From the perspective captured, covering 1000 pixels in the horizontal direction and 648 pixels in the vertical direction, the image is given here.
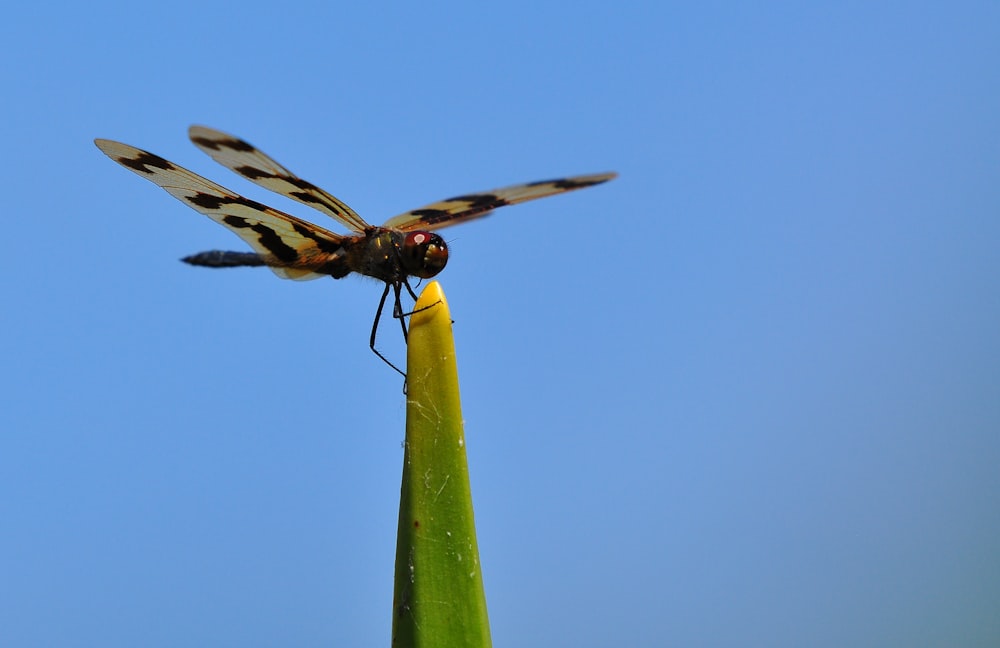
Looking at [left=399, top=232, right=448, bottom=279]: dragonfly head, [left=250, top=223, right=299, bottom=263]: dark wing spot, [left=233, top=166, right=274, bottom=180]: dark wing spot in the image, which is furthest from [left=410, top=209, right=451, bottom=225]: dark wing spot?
[left=233, top=166, right=274, bottom=180]: dark wing spot

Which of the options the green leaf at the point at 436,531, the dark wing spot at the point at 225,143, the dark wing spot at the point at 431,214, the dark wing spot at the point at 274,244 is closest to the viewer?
the green leaf at the point at 436,531

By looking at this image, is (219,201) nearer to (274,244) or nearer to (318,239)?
(274,244)

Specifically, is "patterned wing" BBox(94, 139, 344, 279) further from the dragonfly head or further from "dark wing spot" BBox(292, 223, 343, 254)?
the dragonfly head

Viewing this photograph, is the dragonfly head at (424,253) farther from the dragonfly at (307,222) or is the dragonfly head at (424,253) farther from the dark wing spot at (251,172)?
the dark wing spot at (251,172)

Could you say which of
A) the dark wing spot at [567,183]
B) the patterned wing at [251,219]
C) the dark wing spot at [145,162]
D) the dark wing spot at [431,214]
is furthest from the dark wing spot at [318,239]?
the dark wing spot at [567,183]

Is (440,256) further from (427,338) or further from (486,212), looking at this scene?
(427,338)

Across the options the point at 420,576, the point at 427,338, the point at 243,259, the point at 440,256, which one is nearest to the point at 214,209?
the point at 243,259
